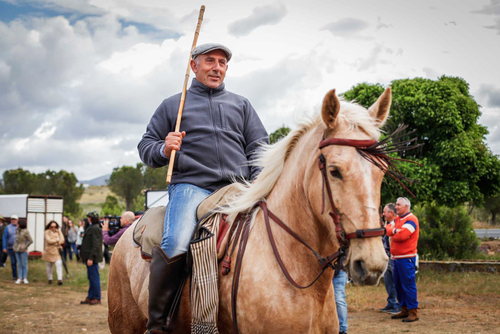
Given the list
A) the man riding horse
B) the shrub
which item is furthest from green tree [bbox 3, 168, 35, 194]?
the man riding horse

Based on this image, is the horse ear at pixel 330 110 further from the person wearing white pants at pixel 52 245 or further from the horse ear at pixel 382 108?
the person wearing white pants at pixel 52 245

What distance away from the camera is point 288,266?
275cm

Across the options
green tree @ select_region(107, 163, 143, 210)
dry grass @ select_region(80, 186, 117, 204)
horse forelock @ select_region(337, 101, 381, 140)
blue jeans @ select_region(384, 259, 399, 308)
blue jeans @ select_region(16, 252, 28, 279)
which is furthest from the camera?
dry grass @ select_region(80, 186, 117, 204)

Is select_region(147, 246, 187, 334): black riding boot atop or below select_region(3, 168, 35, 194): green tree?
below

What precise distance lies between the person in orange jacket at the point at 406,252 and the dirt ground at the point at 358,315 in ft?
1.24

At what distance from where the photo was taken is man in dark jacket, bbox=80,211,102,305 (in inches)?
457

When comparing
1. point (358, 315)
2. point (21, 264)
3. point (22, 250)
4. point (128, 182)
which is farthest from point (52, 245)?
point (128, 182)

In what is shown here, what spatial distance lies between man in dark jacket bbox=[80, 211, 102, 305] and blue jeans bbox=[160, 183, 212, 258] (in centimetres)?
920

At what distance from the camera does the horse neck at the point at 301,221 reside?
2748 millimetres

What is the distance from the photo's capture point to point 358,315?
9.82 meters

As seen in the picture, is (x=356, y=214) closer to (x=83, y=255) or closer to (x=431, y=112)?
(x=83, y=255)

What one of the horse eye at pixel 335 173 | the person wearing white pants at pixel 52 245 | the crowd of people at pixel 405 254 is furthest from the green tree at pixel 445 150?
the horse eye at pixel 335 173

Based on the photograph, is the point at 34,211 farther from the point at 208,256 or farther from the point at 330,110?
the point at 330,110

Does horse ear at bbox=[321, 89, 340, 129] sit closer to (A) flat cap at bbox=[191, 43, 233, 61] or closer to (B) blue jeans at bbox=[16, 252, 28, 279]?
(A) flat cap at bbox=[191, 43, 233, 61]
